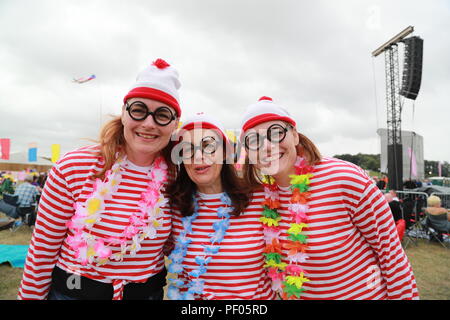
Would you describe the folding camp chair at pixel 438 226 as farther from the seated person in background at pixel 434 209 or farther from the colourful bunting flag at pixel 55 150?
the colourful bunting flag at pixel 55 150

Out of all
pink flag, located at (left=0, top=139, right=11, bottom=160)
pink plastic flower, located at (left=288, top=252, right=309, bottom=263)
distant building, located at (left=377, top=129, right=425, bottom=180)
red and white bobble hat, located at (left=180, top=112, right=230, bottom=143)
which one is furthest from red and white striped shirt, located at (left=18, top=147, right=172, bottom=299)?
distant building, located at (left=377, top=129, right=425, bottom=180)

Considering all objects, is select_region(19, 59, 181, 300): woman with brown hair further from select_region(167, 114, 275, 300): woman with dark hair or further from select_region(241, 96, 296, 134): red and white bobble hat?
select_region(241, 96, 296, 134): red and white bobble hat

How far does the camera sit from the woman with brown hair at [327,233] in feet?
4.82

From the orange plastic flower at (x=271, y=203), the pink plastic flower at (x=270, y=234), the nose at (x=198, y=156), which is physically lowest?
the pink plastic flower at (x=270, y=234)

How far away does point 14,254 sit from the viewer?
5.01 metres

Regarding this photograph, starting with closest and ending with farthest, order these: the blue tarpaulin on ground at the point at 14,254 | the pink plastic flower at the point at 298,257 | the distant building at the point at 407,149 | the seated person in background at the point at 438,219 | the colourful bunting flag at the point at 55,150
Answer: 1. the pink plastic flower at the point at 298,257
2. the blue tarpaulin on ground at the point at 14,254
3. the seated person in background at the point at 438,219
4. the colourful bunting flag at the point at 55,150
5. the distant building at the point at 407,149

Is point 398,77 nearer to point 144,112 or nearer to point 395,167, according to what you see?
point 395,167

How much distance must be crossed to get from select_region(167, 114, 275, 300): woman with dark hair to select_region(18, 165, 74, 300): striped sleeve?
2.07ft

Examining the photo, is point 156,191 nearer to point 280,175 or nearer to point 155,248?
point 155,248

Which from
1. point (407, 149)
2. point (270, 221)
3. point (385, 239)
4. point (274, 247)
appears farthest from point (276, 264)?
point (407, 149)

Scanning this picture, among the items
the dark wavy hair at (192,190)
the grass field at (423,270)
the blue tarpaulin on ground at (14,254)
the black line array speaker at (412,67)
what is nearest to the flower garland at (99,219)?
the dark wavy hair at (192,190)
